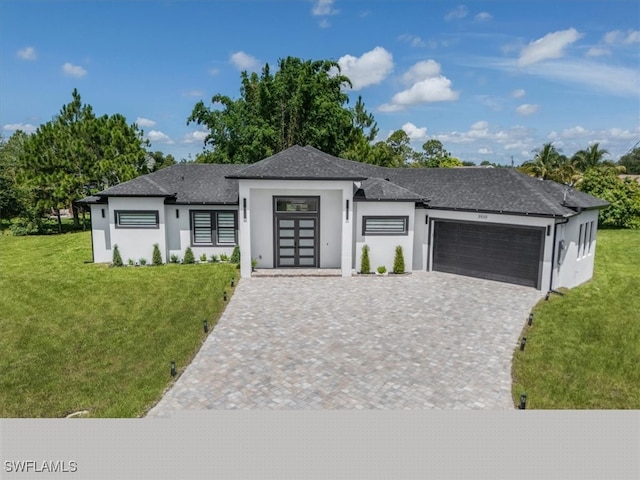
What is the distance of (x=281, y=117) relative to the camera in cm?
3400

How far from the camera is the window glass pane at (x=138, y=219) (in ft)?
62.8

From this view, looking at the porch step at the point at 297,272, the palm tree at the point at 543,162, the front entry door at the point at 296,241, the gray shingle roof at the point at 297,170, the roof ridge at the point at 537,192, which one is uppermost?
the palm tree at the point at 543,162

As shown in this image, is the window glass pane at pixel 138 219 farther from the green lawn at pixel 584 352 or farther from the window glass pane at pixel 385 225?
the green lawn at pixel 584 352

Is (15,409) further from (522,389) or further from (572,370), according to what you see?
(572,370)

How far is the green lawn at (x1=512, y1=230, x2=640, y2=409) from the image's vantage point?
324 inches

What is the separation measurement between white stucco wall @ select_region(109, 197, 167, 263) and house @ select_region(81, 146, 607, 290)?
0.15ft

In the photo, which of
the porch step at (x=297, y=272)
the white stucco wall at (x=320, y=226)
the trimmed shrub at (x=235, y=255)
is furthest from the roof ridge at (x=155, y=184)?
the porch step at (x=297, y=272)

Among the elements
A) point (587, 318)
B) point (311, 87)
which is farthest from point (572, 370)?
point (311, 87)

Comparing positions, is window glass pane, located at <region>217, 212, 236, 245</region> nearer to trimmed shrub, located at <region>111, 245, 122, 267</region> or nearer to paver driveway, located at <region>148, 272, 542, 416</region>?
trimmed shrub, located at <region>111, 245, 122, 267</region>

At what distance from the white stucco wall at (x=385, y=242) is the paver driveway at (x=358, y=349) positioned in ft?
6.49

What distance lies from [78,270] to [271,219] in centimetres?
909

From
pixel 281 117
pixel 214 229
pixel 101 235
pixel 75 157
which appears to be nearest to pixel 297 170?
pixel 214 229

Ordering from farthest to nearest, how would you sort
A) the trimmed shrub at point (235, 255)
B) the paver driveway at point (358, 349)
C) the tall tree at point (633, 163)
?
the tall tree at point (633, 163) < the trimmed shrub at point (235, 255) < the paver driveway at point (358, 349)

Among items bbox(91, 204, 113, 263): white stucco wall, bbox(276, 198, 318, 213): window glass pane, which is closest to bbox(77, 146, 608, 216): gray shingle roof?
bbox(91, 204, 113, 263): white stucco wall
